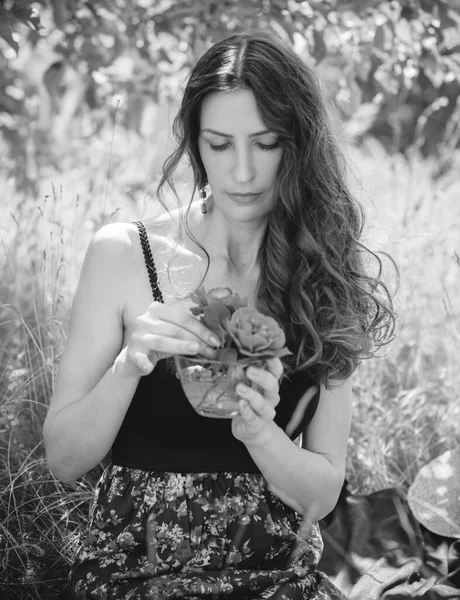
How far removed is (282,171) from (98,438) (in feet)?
2.80

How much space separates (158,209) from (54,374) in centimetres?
235

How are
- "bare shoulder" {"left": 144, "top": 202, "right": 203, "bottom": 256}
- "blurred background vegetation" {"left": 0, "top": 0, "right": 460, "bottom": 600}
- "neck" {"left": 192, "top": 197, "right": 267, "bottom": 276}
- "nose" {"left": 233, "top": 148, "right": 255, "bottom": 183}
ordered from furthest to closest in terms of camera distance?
"blurred background vegetation" {"left": 0, "top": 0, "right": 460, "bottom": 600}
"neck" {"left": 192, "top": 197, "right": 267, "bottom": 276}
"bare shoulder" {"left": 144, "top": 202, "right": 203, "bottom": 256}
"nose" {"left": 233, "top": 148, "right": 255, "bottom": 183}

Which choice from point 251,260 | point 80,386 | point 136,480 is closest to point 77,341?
point 80,386

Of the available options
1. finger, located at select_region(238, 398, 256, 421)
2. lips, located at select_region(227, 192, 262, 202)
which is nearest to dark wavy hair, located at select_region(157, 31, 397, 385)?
lips, located at select_region(227, 192, 262, 202)

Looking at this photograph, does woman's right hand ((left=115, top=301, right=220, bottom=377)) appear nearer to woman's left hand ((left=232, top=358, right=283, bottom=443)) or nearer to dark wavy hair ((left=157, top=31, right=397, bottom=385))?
woman's left hand ((left=232, top=358, right=283, bottom=443))

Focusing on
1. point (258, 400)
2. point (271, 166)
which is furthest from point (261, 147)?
point (258, 400)

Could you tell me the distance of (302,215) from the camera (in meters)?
2.30

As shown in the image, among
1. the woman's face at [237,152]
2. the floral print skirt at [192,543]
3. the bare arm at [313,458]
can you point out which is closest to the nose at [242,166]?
the woman's face at [237,152]

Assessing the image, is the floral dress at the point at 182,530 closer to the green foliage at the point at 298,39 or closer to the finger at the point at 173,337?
the finger at the point at 173,337

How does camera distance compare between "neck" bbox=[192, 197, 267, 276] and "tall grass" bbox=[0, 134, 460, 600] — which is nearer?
"neck" bbox=[192, 197, 267, 276]

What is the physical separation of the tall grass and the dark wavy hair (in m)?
0.23

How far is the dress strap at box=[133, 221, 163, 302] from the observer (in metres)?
2.12

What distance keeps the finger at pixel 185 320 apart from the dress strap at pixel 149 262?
41cm

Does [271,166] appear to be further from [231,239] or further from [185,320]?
[185,320]
